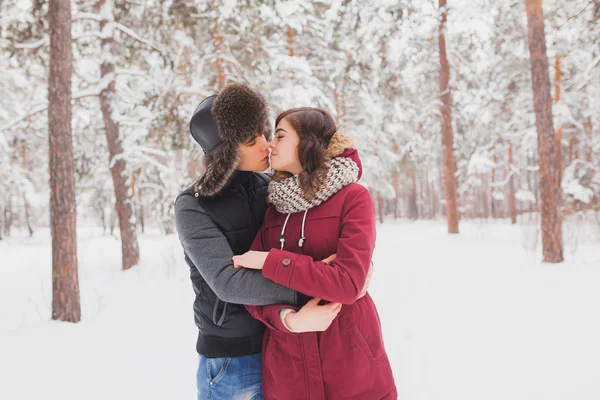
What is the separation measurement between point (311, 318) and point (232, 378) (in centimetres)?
62

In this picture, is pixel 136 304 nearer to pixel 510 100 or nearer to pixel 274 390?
pixel 274 390

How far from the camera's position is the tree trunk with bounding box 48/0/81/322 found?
617 centimetres

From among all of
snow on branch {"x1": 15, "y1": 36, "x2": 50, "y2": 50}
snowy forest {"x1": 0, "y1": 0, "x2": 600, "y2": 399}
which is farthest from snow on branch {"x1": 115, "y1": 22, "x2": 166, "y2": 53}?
snow on branch {"x1": 15, "y1": 36, "x2": 50, "y2": 50}

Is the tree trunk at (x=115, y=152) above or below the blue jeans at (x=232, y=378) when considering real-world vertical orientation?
above

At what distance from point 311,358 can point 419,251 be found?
10.8 m

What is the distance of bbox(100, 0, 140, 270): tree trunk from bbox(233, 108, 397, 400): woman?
32.5ft

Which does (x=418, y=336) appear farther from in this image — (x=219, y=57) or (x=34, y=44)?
(x=34, y=44)

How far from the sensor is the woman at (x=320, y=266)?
1742 millimetres

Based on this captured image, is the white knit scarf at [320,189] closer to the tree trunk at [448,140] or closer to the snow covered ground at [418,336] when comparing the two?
the snow covered ground at [418,336]

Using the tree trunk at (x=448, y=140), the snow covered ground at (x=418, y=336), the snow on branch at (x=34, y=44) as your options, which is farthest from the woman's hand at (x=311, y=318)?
the tree trunk at (x=448, y=140)

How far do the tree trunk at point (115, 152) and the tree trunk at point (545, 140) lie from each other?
989 cm

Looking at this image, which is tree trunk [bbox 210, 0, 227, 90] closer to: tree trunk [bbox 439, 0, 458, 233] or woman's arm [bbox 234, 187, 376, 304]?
tree trunk [bbox 439, 0, 458, 233]

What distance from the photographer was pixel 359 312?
195 centimetres

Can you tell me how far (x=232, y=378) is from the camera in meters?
2.03
